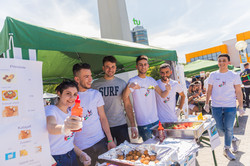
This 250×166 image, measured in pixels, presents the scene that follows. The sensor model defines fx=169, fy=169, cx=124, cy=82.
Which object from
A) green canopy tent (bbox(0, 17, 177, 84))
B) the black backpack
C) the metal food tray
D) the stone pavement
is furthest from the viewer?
the black backpack

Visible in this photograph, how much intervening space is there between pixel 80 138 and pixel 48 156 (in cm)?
69

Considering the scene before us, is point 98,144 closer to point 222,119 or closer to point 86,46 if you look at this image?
point 86,46

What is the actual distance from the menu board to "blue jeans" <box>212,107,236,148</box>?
3.40 meters

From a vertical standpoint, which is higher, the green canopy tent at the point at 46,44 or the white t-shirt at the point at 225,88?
the green canopy tent at the point at 46,44

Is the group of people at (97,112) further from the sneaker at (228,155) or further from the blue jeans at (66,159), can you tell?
the sneaker at (228,155)

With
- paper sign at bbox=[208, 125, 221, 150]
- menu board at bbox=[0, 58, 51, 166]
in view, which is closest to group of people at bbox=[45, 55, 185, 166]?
menu board at bbox=[0, 58, 51, 166]

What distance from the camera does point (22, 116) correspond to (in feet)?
4.52

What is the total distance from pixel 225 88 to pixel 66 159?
10.8 ft

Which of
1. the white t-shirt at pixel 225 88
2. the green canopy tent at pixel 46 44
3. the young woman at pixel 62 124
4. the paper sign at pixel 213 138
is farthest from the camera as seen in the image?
the white t-shirt at pixel 225 88

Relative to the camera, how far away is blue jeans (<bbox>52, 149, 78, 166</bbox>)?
5.69ft

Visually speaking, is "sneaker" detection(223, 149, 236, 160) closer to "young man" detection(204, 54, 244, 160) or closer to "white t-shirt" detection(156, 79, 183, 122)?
"young man" detection(204, 54, 244, 160)

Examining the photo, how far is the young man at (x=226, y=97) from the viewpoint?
3.47 m

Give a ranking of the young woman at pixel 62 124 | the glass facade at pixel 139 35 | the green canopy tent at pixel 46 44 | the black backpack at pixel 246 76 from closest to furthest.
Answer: the green canopy tent at pixel 46 44, the young woman at pixel 62 124, the black backpack at pixel 246 76, the glass facade at pixel 139 35

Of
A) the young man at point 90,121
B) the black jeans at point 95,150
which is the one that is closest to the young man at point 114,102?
the young man at point 90,121
